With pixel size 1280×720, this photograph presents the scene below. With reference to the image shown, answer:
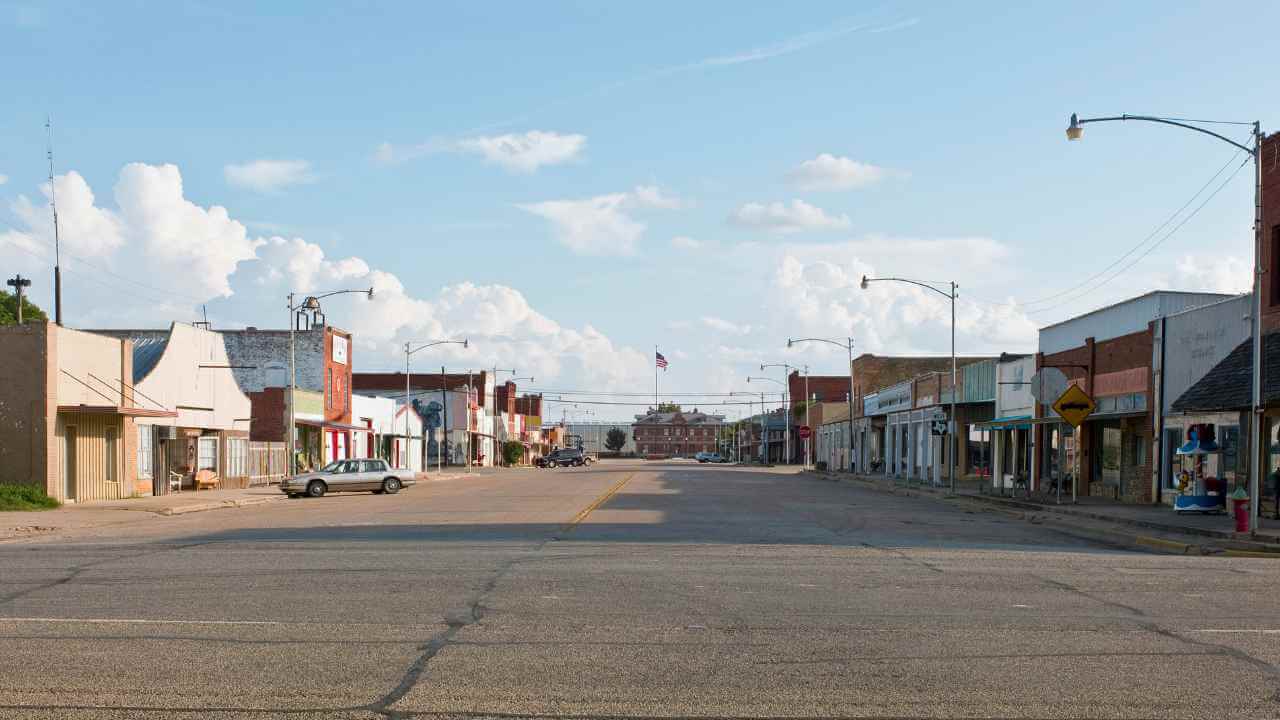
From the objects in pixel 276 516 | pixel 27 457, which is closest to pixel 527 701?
pixel 276 516

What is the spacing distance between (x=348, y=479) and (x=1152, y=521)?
2737 centimetres

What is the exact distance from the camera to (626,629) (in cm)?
1097

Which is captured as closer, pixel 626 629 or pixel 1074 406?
pixel 626 629

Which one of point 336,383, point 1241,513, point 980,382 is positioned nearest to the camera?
point 1241,513

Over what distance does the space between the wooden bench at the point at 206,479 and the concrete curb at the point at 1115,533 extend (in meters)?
26.5

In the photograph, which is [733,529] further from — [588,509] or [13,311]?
[13,311]

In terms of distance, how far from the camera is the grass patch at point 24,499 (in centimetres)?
3036

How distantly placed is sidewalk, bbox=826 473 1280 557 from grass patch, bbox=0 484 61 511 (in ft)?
81.8

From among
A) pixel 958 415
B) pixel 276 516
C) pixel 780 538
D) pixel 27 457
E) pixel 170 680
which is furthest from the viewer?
pixel 958 415

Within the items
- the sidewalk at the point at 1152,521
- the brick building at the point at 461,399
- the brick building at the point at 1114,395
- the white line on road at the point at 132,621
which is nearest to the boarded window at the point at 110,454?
the sidewalk at the point at 1152,521

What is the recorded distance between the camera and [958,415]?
204ft

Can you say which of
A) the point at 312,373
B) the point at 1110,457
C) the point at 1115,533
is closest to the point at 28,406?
the point at 1115,533

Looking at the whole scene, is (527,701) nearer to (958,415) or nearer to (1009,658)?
(1009,658)

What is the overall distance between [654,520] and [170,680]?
18.7 m
